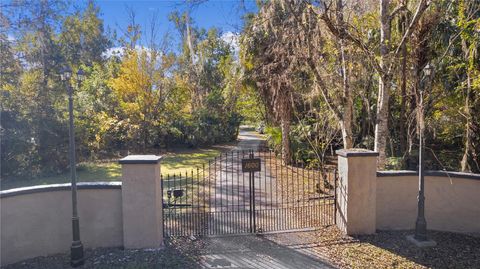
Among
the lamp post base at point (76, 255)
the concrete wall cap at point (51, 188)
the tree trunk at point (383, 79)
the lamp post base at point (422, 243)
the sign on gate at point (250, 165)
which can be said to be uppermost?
the tree trunk at point (383, 79)

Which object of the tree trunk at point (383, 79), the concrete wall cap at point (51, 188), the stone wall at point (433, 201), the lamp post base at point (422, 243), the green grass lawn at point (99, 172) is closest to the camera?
the concrete wall cap at point (51, 188)

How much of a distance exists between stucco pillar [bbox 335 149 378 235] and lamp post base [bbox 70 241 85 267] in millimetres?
4954

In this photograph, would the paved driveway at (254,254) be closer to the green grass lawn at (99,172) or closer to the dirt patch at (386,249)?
the dirt patch at (386,249)

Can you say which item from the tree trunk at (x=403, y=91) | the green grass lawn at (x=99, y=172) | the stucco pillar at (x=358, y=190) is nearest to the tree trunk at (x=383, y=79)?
the tree trunk at (x=403, y=91)

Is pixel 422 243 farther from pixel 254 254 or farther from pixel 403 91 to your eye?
pixel 403 91

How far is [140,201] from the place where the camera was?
5.29 meters

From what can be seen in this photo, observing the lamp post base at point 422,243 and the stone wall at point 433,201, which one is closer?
the lamp post base at point 422,243

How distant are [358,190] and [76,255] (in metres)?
5.28

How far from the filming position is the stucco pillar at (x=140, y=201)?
526cm

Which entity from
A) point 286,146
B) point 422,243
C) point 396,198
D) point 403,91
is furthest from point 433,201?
point 286,146

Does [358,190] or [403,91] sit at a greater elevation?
[403,91]

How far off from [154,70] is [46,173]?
826 centimetres

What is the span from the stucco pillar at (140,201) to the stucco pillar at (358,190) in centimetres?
369

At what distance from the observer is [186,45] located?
29.0m
